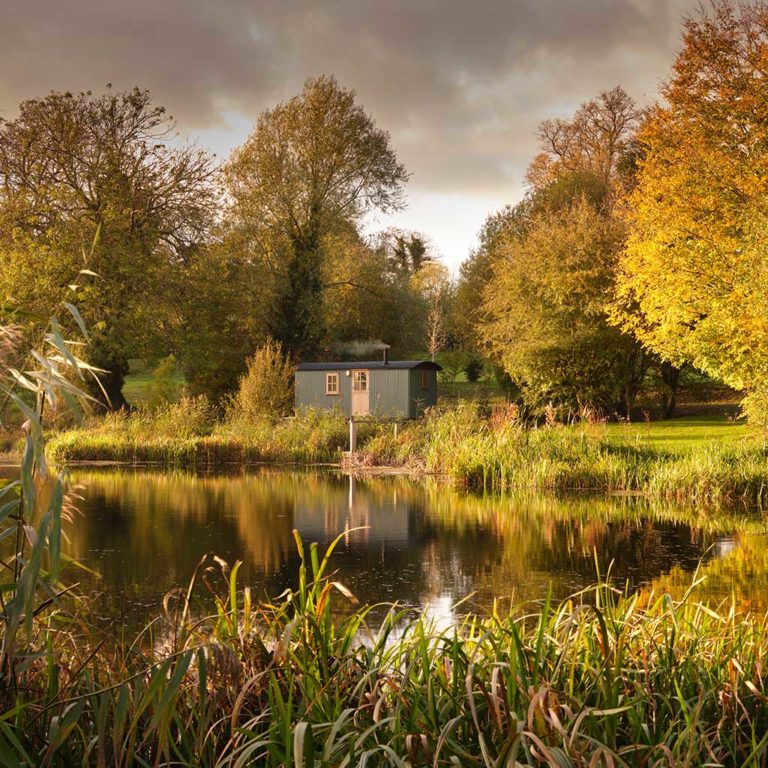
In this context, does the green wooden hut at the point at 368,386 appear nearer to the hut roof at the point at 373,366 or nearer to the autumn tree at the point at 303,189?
the hut roof at the point at 373,366

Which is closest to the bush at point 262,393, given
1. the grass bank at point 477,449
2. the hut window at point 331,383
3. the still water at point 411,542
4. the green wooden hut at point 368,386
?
the grass bank at point 477,449

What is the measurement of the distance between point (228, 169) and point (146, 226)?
254 inches

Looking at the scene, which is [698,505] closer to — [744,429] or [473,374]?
[744,429]

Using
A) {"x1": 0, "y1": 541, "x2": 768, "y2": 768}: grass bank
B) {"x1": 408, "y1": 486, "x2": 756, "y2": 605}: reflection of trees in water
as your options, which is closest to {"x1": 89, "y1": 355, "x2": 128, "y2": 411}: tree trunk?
{"x1": 408, "y1": 486, "x2": 756, "y2": 605}: reflection of trees in water

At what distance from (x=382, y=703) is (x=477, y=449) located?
1423 cm

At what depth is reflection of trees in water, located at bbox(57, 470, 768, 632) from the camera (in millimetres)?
8766

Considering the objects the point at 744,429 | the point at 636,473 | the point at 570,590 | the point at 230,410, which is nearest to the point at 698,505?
the point at 636,473

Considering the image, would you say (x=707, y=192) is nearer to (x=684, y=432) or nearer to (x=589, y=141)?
(x=684, y=432)

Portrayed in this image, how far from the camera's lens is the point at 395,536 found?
37.6 feet

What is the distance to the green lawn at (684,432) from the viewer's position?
19.0 m

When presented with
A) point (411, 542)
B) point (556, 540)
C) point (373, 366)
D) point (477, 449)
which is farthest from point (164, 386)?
point (556, 540)

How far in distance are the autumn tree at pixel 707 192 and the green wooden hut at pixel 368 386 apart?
9972 millimetres

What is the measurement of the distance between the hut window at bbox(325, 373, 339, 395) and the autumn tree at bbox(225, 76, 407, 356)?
376 cm

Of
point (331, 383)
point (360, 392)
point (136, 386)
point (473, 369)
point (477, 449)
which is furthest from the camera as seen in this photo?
point (473, 369)
